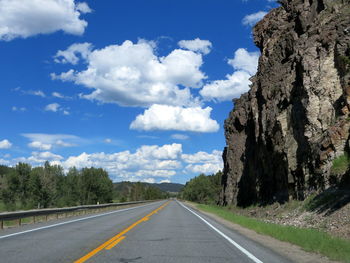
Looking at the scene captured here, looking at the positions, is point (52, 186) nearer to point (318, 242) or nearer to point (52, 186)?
point (52, 186)

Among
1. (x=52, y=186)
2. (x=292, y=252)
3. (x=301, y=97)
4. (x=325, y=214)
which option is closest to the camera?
(x=292, y=252)

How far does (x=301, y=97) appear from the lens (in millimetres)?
27969

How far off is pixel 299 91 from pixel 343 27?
5951 millimetres

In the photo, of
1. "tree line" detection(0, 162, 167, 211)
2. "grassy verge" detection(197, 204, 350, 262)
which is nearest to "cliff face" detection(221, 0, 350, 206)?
"grassy verge" detection(197, 204, 350, 262)

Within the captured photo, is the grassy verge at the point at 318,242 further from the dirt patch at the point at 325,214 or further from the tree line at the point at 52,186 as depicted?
the tree line at the point at 52,186

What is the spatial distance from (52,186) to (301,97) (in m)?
73.6

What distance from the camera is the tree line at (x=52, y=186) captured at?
279 feet

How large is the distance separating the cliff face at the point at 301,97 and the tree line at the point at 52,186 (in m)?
49.6

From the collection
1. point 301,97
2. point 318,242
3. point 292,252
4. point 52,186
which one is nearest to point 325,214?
point 318,242

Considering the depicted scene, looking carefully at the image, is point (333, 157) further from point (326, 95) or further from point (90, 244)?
point (90, 244)

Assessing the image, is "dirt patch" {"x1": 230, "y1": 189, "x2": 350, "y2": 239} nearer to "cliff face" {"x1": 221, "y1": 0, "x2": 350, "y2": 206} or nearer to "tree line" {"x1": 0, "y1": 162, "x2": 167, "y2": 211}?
"cliff face" {"x1": 221, "y1": 0, "x2": 350, "y2": 206}

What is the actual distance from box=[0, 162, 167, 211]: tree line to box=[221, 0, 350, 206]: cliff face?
49628 mm

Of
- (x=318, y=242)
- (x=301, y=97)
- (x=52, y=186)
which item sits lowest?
(x=318, y=242)

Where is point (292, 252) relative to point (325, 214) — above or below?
below
